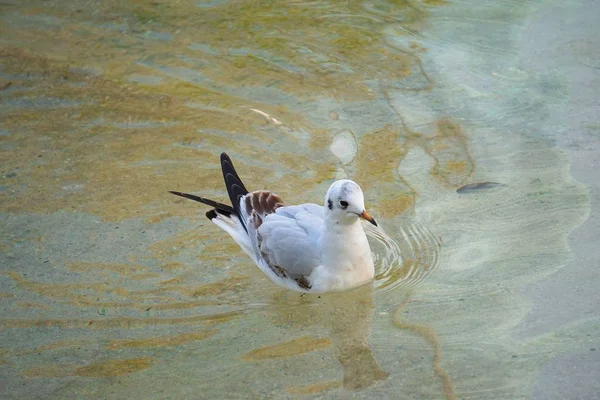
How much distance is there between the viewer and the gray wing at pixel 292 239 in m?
4.90

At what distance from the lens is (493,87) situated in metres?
6.77

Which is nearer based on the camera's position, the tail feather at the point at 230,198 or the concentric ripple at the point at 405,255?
the concentric ripple at the point at 405,255

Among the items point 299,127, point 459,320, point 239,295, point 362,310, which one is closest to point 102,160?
point 299,127

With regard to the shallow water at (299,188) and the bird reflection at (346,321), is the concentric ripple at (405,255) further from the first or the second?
the bird reflection at (346,321)

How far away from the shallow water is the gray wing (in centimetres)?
16

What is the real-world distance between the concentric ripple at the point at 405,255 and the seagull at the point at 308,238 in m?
0.13

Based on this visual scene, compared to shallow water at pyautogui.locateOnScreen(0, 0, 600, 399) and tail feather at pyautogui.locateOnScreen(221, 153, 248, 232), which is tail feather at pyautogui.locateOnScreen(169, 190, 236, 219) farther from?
shallow water at pyautogui.locateOnScreen(0, 0, 600, 399)

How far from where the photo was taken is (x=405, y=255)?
508 cm

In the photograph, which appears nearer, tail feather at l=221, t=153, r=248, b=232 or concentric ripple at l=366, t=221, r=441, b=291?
concentric ripple at l=366, t=221, r=441, b=291

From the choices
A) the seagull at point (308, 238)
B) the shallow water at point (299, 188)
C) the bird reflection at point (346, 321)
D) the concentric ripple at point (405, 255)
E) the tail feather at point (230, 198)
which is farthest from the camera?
the tail feather at point (230, 198)

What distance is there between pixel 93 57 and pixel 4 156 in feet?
5.14

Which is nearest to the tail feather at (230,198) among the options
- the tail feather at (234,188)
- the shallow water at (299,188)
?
the tail feather at (234,188)

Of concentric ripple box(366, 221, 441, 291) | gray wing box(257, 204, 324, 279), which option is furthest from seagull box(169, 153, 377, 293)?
concentric ripple box(366, 221, 441, 291)

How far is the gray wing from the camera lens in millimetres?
4902
